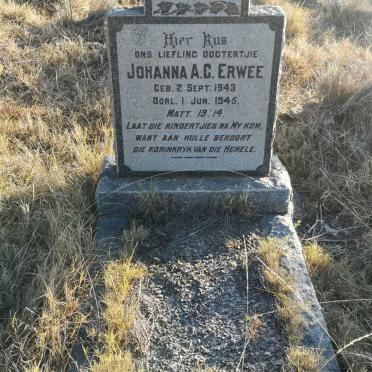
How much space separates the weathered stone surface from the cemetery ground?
17 centimetres

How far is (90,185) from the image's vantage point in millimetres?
3562

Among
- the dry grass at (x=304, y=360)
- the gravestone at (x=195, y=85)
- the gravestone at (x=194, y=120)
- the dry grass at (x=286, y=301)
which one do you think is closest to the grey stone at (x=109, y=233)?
the gravestone at (x=194, y=120)

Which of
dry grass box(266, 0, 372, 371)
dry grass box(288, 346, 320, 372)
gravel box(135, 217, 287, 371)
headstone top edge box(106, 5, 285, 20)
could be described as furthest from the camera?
headstone top edge box(106, 5, 285, 20)

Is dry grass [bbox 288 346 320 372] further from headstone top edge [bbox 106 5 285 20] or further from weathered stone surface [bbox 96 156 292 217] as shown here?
headstone top edge [bbox 106 5 285 20]

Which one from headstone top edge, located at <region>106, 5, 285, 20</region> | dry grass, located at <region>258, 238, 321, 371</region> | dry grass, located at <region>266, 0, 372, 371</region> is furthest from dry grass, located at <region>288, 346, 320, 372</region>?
headstone top edge, located at <region>106, 5, 285, 20</region>

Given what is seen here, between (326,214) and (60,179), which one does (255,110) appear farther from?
(60,179)

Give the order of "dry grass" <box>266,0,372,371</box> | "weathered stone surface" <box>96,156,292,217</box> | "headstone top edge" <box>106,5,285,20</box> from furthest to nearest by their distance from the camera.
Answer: "weathered stone surface" <box>96,156,292,217</box> < "headstone top edge" <box>106,5,285,20</box> < "dry grass" <box>266,0,372,371</box>

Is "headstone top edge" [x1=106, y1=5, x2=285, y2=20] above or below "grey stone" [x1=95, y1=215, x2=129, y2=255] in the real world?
above

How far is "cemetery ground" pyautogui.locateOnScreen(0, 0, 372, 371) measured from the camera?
251 centimetres

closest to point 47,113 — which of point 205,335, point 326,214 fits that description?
point 326,214

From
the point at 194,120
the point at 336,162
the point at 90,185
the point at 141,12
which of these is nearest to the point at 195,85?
the point at 194,120

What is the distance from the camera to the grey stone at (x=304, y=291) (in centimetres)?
243

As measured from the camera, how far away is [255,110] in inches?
131

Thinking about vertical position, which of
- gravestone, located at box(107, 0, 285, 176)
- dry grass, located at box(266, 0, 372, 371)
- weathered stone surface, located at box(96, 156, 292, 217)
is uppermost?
gravestone, located at box(107, 0, 285, 176)
